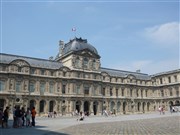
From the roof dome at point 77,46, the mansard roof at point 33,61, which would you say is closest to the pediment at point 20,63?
the mansard roof at point 33,61

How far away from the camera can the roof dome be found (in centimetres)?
6011

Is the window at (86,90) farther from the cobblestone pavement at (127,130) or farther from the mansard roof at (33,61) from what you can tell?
the cobblestone pavement at (127,130)

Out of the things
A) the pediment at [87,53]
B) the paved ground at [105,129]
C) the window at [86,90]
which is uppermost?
the pediment at [87,53]

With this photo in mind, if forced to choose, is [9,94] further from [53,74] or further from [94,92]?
[94,92]

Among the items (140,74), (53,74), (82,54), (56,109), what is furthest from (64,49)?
(140,74)

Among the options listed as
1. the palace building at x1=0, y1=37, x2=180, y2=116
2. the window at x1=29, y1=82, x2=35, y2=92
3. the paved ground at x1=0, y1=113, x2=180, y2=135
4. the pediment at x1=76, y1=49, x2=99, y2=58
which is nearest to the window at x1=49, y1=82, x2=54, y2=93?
the palace building at x1=0, y1=37, x2=180, y2=116

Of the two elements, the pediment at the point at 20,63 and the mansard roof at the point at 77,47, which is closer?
the pediment at the point at 20,63

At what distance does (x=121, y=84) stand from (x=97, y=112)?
1527cm

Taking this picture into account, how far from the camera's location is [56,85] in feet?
181

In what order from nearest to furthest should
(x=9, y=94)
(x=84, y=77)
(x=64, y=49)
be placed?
1. (x=9, y=94)
2. (x=84, y=77)
3. (x=64, y=49)

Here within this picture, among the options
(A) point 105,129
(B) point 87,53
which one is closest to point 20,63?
(B) point 87,53

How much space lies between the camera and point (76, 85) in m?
57.5

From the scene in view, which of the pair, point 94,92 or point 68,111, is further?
point 94,92

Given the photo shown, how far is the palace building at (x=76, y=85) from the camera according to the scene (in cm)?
4984
